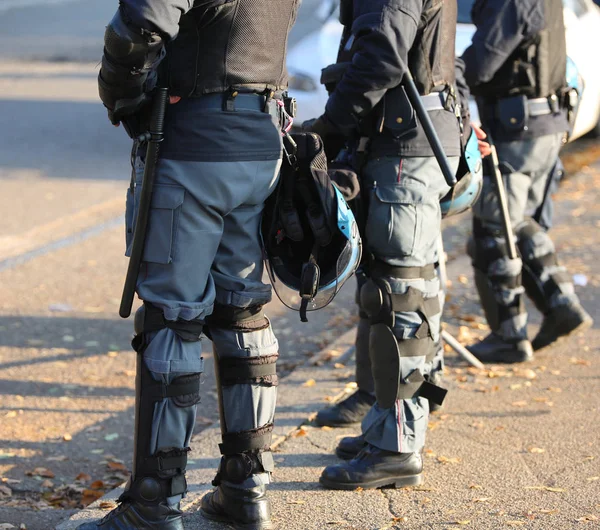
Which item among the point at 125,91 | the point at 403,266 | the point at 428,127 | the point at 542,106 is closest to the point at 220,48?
the point at 125,91

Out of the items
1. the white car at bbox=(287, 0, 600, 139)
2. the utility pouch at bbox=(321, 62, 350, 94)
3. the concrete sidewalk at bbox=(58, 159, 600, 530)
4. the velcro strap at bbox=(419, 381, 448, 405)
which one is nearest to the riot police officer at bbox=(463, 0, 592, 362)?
the concrete sidewalk at bbox=(58, 159, 600, 530)

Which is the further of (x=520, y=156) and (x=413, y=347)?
(x=520, y=156)

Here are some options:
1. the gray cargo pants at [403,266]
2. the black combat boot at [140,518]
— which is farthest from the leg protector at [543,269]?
the black combat boot at [140,518]

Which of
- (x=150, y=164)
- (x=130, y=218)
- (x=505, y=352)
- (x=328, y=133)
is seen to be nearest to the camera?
(x=150, y=164)

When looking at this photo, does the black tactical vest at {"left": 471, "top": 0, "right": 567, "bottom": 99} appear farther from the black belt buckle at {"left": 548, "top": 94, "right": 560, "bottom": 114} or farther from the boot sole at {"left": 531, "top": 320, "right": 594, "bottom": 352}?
the boot sole at {"left": 531, "top": 320, "right": 594, "bottom": 352}

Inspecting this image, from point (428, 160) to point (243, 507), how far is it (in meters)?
1.46

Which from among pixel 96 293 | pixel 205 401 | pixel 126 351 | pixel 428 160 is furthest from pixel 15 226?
pixel 428 160

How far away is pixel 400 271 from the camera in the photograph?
3.80m

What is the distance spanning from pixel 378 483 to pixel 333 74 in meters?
1.58

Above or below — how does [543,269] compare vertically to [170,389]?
below

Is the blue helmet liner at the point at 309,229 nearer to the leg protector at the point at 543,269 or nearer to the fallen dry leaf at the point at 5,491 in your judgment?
the fallen dry leaf at the point at 5,491

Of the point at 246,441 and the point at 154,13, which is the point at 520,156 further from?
the point at 154,13

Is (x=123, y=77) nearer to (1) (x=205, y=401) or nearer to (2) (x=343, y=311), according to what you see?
(1) (x=205, y=401)

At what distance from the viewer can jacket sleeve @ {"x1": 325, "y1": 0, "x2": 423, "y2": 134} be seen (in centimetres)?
351
